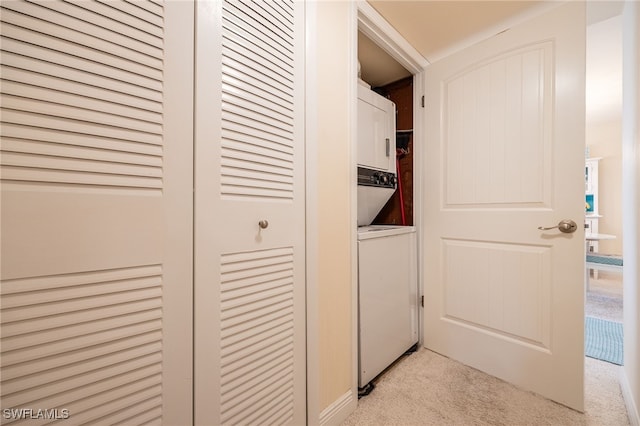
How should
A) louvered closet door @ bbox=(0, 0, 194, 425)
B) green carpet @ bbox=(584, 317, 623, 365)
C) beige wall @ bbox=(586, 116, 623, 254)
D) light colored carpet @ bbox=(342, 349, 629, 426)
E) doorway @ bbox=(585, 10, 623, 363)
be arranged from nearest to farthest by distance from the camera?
louvered closet door @ bbox=(0, 0, 194, 425)
light colored carpet @ bbox=(342, 349, 629, 426)
green carpet @ bbox=(584, 317, 623, 365)
doorway @ bbox=(585, 10, 623, 363)
beige wall @ bbox=(586, 116, 623, 254)

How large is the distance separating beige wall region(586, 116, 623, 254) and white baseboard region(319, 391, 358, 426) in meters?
5.82

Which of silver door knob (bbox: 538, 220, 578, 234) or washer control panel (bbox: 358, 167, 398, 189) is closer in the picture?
silver door knob (bbox: 538, 220, 578, 234)

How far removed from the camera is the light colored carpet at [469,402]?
1294 millimetres

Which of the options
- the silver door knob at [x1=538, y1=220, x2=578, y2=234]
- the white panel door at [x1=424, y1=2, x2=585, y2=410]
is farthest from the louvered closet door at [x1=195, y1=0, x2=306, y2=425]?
the silver door knob at [x1=538, y1=220, x2=578, y2=234]

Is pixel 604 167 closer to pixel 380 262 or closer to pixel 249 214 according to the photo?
pixel 380 262

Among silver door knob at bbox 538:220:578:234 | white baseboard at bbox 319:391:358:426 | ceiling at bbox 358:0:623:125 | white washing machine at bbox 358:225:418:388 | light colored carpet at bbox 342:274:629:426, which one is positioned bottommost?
light colored carpet at bbox 342:274:629:426

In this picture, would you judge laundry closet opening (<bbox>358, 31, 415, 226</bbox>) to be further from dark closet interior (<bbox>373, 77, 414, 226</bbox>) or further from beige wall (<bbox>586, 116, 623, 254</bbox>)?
beige wall (<bbox>586, 116, 623, 254</bbox>)

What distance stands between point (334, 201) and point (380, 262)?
0.59m

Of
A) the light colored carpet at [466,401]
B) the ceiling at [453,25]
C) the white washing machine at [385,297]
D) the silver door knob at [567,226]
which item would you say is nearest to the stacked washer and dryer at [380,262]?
the white washing machine at [385,297]

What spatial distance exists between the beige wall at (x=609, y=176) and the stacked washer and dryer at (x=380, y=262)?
4.99 meters

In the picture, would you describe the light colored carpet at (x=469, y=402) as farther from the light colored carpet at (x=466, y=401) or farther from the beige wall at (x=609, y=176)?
the beige wall at (x=609, y=176)

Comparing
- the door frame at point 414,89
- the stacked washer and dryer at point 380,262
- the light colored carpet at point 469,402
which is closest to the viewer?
the light colored carpet at point 469,402

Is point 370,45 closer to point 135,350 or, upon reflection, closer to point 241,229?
point 241,229

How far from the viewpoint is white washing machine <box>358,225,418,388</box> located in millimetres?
1504
